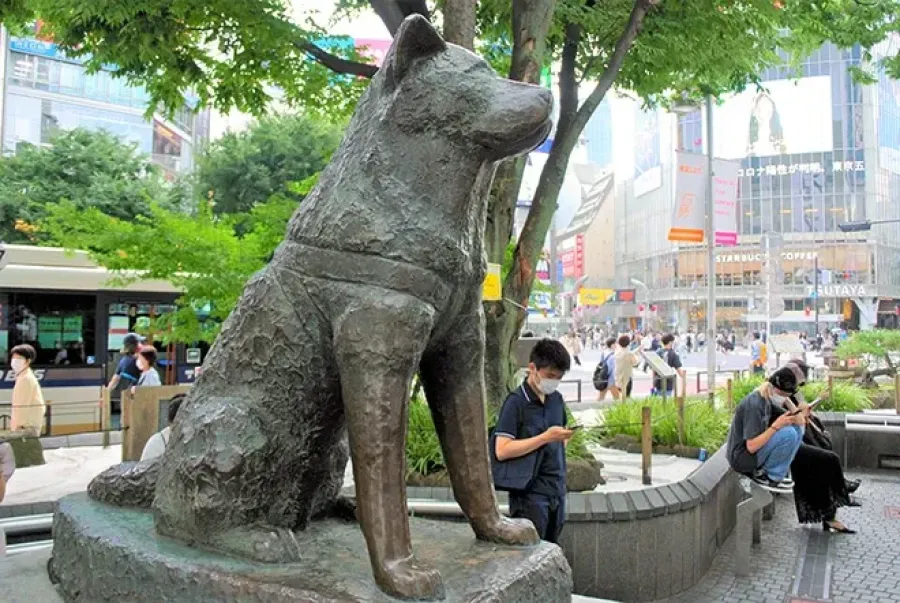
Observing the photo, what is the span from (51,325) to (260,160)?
39.0 feet

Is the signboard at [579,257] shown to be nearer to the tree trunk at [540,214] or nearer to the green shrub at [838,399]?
the green shrub at [838,399]

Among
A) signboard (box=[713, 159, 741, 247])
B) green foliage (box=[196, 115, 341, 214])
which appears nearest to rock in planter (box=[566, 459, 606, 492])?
signboard (box=[713, 159, 741, 247])

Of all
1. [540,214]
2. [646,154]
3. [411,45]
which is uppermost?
[646,154]

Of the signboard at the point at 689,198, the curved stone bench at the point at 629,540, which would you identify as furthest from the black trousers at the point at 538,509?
the signboard at the point at 689,198

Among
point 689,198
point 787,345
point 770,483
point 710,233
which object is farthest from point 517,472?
point 787,345

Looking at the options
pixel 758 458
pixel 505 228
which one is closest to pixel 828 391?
pixel 758 458

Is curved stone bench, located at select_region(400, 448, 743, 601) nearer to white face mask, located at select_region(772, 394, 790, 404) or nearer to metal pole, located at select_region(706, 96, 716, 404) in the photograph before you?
white face mask, located at select_region(772, 394, 790, 404)

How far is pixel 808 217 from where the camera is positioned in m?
55.3

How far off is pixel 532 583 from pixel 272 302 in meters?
1.06

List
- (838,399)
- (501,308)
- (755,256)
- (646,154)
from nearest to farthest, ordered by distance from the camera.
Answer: (501,308), (838,399), (755,256), (646,154)

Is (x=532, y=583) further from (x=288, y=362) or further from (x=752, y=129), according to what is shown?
(x=752, y=129)

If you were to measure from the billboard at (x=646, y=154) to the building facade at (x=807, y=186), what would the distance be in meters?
0.17

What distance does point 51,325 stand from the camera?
11258mm

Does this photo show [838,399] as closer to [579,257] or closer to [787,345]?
[787,345]
